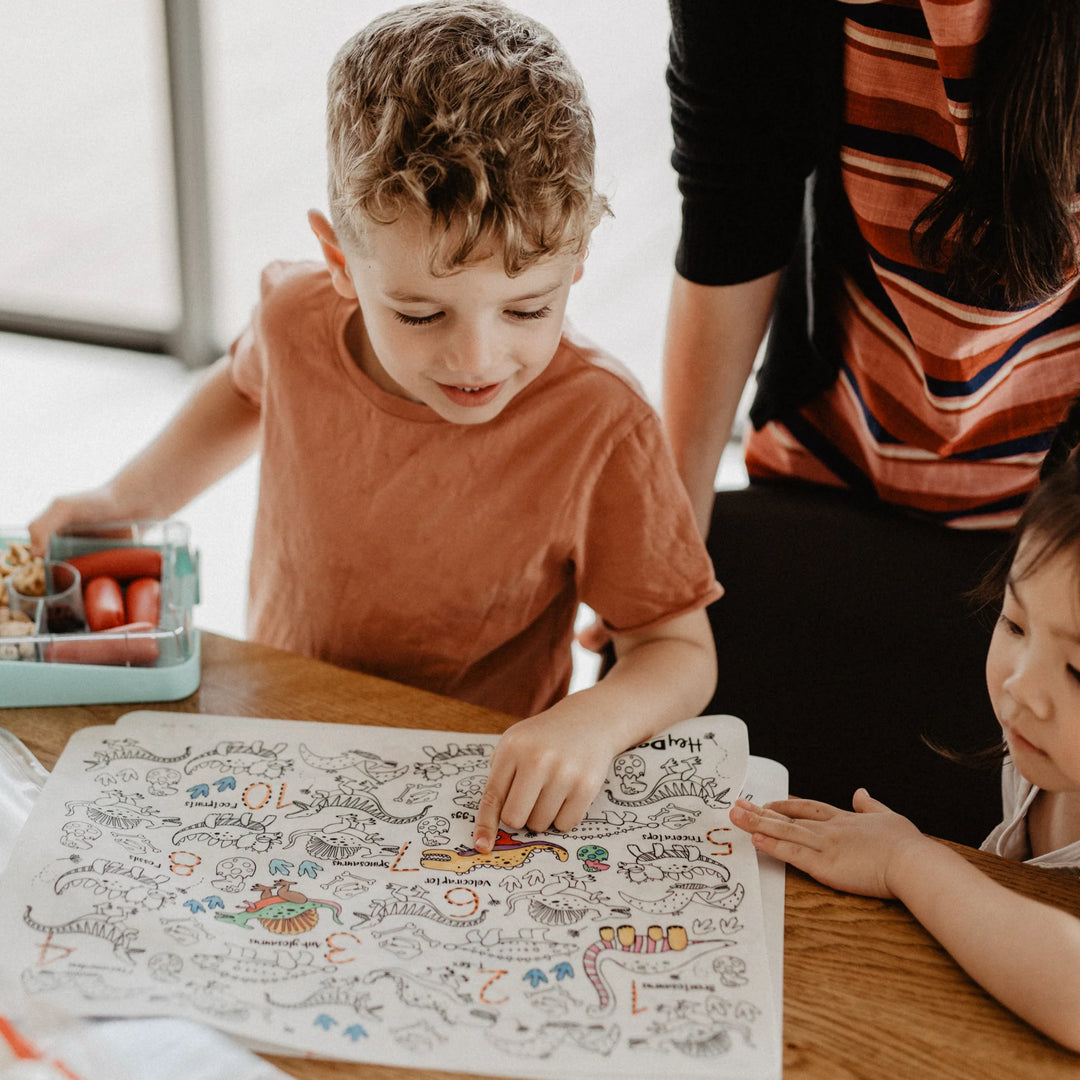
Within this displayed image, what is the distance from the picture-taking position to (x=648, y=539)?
36.0 inches

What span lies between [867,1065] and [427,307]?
1.64 feet

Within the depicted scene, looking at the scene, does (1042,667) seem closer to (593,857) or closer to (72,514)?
(593,857)

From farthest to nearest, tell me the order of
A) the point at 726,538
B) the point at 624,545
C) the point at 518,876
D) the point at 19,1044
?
the point at 726,538, the point at 624,545, the point at 518,876, the point at 19,1044

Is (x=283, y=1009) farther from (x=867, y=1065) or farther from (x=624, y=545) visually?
(x=624, y=545)

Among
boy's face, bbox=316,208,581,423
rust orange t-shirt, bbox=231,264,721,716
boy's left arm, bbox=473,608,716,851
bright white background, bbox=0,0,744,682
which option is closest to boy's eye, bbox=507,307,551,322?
boy's face, bbox=316,208,581,423

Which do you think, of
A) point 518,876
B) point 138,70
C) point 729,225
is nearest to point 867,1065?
point 518,876

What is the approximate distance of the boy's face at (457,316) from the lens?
748 mm

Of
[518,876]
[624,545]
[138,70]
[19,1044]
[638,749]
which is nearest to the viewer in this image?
[19,1044]

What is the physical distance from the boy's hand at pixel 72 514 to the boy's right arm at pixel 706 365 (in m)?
0.51

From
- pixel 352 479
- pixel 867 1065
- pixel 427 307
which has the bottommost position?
pixel 867 1065

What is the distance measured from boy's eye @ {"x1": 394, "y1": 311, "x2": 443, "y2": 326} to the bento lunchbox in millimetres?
257

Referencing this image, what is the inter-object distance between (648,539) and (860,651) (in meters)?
0.26

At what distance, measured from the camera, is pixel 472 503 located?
94 centimetres

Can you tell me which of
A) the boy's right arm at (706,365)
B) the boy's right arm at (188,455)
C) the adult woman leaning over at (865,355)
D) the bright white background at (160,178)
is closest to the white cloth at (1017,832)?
the adult woman leaning over at (865,355)
